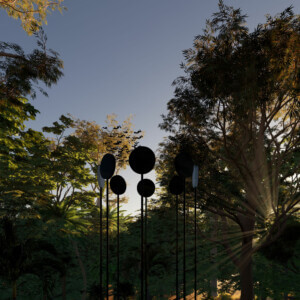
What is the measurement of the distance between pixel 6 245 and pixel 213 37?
7496 mm

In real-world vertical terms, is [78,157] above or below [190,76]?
below

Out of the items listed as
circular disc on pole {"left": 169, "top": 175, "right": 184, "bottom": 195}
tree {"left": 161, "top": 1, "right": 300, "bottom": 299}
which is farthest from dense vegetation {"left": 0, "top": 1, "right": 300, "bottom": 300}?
circular disc on pole {"left": 169, "top": 175, "right": 184, "bottom": 195}

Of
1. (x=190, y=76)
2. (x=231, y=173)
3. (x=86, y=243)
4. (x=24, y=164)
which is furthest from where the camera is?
(x=86, y=243)

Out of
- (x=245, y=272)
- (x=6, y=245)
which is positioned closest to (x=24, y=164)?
(x=6, y=245)

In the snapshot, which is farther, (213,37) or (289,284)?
(289,284)

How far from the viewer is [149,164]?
2.45m

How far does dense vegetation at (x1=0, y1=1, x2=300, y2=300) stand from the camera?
712 cm

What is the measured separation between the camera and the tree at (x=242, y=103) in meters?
6.91

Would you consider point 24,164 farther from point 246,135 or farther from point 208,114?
point 246,135

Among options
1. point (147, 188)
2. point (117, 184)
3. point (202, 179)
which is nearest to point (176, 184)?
point (147, 188)

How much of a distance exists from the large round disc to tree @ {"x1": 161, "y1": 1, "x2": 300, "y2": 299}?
14.9ft

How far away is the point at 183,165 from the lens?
9.46 ft

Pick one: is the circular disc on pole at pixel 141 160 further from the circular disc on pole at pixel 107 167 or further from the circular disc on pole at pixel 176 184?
the circular disc on pole at pixel 176 184

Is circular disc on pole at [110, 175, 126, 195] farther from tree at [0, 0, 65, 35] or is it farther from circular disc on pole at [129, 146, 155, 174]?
tree at [0, 0, 65, 35]
